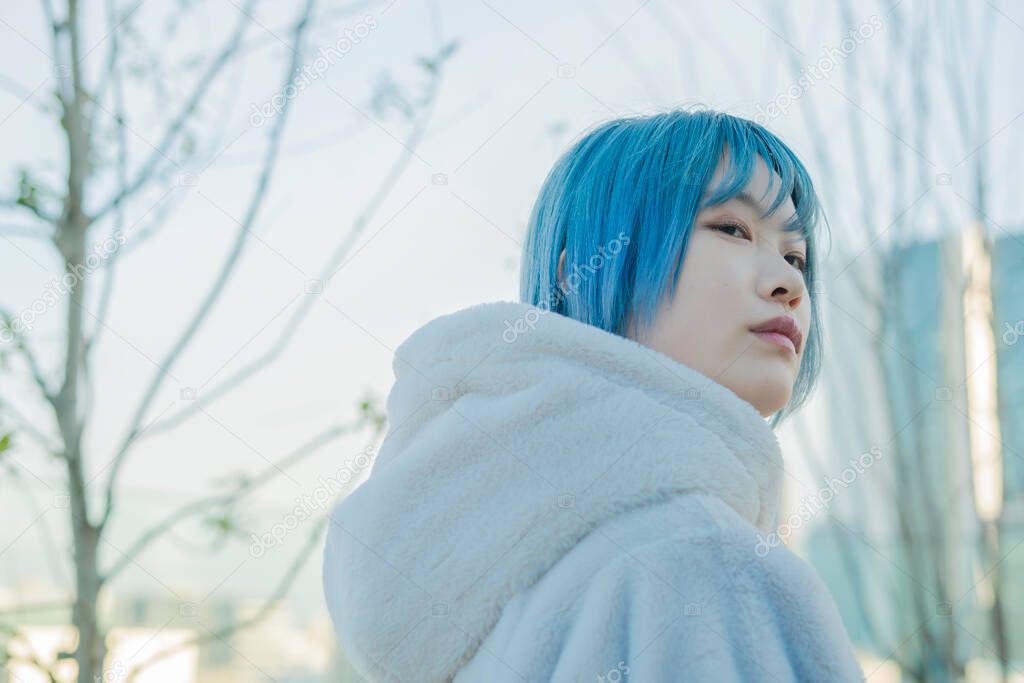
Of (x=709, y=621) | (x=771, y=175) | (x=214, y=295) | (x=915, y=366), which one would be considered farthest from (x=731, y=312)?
(x=915, y=366)

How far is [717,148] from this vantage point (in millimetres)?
763

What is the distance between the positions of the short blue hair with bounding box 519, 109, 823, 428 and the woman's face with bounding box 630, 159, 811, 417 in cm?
1

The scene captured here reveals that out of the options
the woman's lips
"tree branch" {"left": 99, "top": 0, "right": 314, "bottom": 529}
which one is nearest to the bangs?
the woman's lips

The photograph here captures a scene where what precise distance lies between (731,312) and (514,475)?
204 mm

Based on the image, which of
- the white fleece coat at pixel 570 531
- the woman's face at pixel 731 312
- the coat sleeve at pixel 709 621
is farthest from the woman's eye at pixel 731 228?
the coat sleeve at pixel 709 621

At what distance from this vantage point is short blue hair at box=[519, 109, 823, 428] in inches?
28.0

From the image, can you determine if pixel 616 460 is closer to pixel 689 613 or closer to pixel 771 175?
pixel 689 613

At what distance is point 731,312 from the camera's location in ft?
2.23

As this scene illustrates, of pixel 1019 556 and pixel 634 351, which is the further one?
pixel 1019 556

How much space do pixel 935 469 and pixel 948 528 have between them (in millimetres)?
175

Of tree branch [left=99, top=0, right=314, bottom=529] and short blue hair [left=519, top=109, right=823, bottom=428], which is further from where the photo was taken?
tree branch [left=99, top=0, right=314, bottom=529]

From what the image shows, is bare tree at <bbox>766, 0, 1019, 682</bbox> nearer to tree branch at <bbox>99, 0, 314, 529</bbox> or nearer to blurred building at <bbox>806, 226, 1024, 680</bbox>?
blurred building at <bbox>806, 226, 1024, 680</bbox>

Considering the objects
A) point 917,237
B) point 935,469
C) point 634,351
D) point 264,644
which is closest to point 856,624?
point 935,469

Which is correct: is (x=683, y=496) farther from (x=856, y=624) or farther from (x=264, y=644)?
(x=856, y=624)
